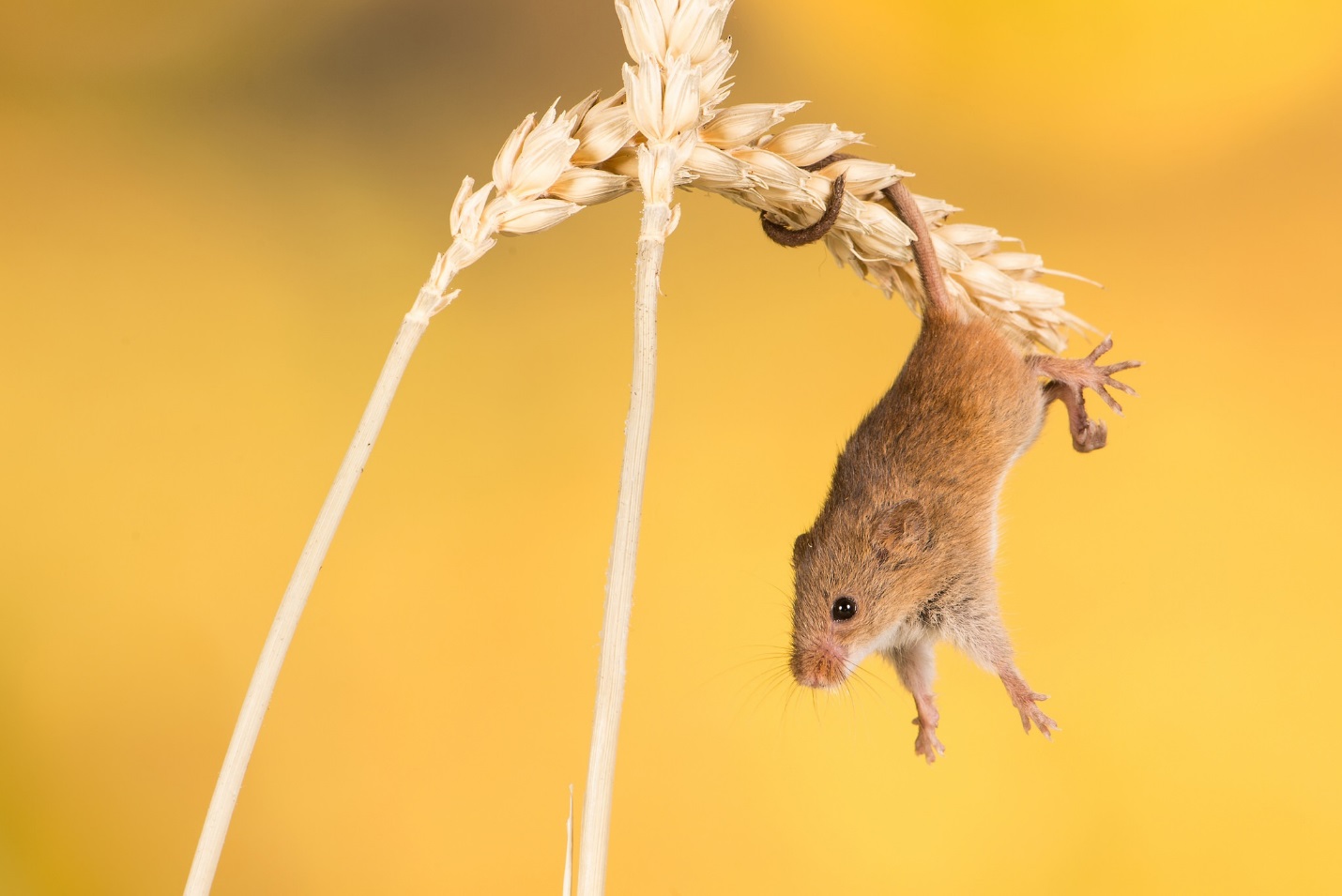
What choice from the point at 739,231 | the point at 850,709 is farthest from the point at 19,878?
the point at 739,231

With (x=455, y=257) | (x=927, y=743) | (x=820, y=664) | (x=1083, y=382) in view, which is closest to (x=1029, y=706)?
(x=927, y=743)

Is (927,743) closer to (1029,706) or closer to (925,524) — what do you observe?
(1029,706)

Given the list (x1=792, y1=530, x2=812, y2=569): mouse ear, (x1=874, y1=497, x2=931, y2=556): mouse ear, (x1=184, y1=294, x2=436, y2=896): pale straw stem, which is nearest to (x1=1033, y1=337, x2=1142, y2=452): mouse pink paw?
(x1=874, y1=497, x2=931, y2=556): mouse ear

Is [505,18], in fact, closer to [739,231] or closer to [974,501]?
[739,231]

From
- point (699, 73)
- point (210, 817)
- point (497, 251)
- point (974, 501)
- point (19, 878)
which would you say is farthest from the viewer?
point (497, 251)

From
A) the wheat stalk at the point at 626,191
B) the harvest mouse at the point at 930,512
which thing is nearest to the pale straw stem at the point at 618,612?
the wheat stalk at the point at 626,191

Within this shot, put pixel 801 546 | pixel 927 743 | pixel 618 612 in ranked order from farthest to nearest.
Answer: pixel 801 546 < pixel 927 743 < pixel 618 612

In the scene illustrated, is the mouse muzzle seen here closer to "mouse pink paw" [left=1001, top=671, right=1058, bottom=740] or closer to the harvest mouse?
the harvest mouse
